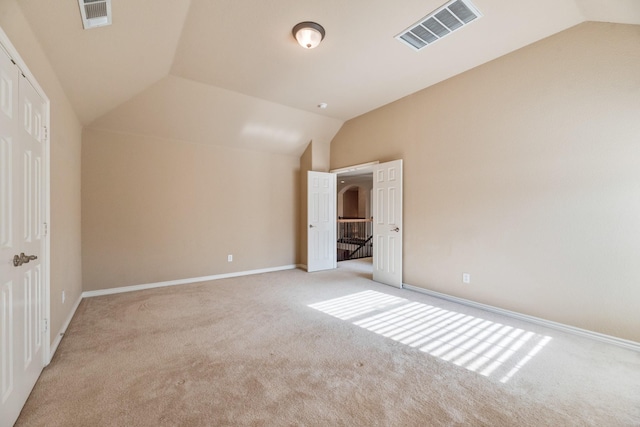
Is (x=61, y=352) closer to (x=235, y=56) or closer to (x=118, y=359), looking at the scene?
(x=118, y=359)

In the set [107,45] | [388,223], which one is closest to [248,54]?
[107,45]

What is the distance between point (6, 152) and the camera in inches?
59.1

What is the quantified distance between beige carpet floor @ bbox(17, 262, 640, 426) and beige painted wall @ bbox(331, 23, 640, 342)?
0.45 metres

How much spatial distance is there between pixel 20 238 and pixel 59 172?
133cm

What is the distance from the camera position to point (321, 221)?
569 cm

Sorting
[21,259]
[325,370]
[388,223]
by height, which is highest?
[388,223]

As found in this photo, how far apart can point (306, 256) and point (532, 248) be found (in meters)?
3.84

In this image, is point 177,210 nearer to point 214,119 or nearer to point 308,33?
point 214,119

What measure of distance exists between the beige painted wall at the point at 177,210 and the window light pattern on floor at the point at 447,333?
2.36 m

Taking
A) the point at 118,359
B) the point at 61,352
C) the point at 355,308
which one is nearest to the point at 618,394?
the point at 355,308

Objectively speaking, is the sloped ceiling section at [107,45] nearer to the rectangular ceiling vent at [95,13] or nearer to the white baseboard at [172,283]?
the rectangular ceiling vent at [95,13]

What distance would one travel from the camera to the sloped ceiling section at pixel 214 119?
3833 millimetres

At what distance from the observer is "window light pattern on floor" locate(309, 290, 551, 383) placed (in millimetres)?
2289

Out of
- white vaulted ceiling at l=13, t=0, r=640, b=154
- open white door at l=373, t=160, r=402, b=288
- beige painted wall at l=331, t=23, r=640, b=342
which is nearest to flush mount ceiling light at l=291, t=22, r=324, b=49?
white vaulted ceiling at l=13, t=0, r=640, b=154
